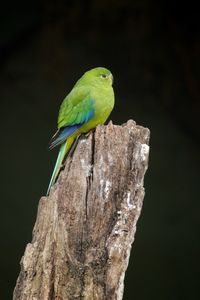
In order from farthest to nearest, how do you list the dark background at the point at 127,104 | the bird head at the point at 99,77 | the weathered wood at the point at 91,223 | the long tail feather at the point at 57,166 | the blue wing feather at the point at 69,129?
1. the dark background at the point at 127,104
2. the bird head at the point at 99,77
3. the blue wing feather at the point at 69,129
4. the long tail feather at the point at 57,166
5. the weathered wood at the point at 91,223

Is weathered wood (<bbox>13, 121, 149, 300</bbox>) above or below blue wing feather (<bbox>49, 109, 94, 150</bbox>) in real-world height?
below

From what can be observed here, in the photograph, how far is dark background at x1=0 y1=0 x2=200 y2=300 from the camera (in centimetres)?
525

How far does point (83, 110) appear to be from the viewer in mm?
3945

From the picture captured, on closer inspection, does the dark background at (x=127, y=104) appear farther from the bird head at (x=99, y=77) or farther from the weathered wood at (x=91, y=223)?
the weathered wood at (x=91, y=223)

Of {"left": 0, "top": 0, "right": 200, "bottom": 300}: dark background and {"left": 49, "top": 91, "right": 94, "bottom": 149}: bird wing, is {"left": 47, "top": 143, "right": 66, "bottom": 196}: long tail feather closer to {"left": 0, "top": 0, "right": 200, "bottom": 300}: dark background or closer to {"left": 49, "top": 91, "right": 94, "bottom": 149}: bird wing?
{"left": 49, "top": 91, "right": 94, "bottom": 149}: bird wing

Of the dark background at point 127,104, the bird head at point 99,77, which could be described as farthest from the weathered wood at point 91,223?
the dark background at point 127,104

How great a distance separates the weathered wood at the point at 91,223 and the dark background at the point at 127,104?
2.04m

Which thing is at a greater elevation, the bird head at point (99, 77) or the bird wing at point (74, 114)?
the bird head at point (99, 77)

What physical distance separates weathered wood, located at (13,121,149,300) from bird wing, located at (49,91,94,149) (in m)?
0.66

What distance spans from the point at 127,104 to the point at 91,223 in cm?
236

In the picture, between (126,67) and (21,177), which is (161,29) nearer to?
(126,67)

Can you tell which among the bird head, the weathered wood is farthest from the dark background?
the weathered wood

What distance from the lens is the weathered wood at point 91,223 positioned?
3.05 m

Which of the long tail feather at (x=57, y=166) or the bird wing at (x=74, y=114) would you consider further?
the bird wing at (x=74, y=114)
